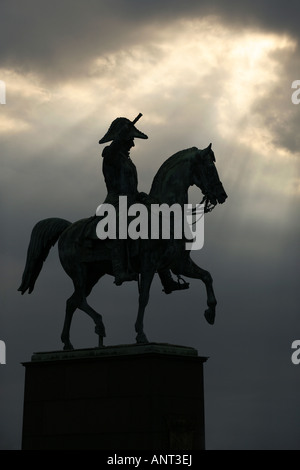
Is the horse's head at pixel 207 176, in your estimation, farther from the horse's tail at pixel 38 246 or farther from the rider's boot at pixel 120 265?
the horse's tail at pixel 38 246

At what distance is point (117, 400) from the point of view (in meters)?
17.3

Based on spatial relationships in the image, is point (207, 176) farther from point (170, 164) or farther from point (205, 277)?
point (205, 277)

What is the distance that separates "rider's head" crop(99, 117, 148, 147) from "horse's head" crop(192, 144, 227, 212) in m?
1.21

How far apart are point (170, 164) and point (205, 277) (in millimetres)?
2170

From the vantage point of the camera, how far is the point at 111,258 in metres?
18.3

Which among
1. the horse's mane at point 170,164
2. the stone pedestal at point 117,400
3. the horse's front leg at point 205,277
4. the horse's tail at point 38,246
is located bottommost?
the stone pedestal at point 117,400

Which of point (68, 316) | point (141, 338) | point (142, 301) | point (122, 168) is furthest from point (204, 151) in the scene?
point (68, 316)

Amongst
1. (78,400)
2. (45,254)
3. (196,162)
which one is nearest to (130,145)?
(196,162)

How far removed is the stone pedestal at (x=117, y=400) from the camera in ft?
55.2

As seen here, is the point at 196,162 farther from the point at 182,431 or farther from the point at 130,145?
the point at 182,431

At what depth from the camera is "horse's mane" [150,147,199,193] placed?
1820cm

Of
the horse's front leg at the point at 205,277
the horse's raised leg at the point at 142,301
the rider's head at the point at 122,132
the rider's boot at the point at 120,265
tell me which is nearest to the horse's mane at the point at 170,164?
the rider's head at the point at 122,132

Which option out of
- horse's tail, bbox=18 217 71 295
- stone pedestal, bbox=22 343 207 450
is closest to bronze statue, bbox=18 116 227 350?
horse's tail, bbox=18 217 71 295
